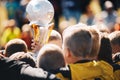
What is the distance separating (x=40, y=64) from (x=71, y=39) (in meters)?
0.31

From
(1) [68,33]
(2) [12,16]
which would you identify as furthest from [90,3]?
(1) [68,33]

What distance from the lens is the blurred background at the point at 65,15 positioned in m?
12.4

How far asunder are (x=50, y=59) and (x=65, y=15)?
1098 centimetres

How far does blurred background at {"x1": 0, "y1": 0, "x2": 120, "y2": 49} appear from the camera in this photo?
12.4m

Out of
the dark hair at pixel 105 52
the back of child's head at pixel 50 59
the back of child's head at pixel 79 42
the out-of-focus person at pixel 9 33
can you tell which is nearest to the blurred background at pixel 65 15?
the out-of-focus person at pixel 9 33

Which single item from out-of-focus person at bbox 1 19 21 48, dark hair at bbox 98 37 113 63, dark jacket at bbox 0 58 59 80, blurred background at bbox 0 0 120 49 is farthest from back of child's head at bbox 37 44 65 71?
out-of-focus person at bbox 1 19 21 48

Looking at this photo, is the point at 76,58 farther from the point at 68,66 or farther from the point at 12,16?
the point at 12,16

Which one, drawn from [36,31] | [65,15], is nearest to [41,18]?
[36,31]

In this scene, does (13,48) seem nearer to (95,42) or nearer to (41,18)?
(41,18)

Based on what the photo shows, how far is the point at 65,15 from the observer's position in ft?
49.0

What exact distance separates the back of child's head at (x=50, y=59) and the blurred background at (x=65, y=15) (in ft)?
23.5

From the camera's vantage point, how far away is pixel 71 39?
409cm

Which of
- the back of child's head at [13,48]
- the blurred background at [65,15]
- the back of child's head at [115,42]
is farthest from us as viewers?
the blurred background at [65,15]

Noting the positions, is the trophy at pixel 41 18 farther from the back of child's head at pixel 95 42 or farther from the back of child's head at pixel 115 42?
the back of child's head at pixel 115 42
